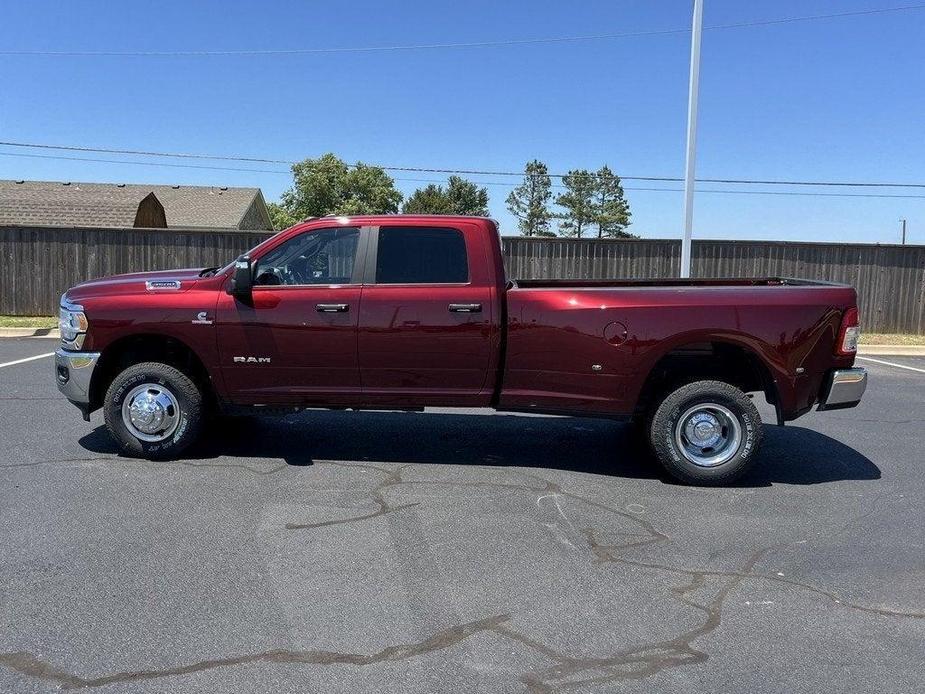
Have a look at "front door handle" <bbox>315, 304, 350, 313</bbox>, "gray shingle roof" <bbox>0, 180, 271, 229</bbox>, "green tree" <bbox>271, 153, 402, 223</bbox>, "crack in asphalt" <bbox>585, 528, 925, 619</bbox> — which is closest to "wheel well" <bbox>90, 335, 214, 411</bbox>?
"front door handle" <bbox>315, 304, 350, 313</bbox>

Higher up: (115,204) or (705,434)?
(115,204)

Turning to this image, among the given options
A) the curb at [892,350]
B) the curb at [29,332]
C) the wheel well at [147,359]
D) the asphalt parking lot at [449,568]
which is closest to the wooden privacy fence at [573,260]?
the curb at [892,350]

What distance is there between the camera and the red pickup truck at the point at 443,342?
233 inches

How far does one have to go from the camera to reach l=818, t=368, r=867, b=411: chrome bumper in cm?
595

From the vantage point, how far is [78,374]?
6.25 m

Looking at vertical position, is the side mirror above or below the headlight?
above

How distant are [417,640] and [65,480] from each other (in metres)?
3.53

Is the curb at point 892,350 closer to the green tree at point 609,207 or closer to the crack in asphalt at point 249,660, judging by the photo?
the crack in asphalt at point 249,660

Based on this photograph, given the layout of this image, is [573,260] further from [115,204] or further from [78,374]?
[115,204]

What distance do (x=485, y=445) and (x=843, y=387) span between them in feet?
9.67

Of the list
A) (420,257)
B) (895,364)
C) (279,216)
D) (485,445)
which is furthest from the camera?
(279,216)

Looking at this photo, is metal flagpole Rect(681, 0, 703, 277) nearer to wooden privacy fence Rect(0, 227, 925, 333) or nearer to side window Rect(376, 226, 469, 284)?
wooden privacy fence Rect(0, 227, 925, 333)

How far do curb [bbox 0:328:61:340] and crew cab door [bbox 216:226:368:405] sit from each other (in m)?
10.8

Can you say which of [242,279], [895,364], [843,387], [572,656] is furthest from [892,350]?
[572,656]
